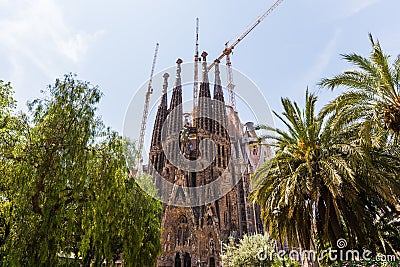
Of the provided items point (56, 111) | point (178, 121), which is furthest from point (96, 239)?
point (178, 121)

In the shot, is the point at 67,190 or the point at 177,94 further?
the point at 177,94

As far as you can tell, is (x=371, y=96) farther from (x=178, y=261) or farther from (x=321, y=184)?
(x=178, y=261)

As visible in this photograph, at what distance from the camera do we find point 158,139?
2140 inches

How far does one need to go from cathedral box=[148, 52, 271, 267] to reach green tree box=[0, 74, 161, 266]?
24861 mm

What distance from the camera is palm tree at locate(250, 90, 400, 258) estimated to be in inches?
416

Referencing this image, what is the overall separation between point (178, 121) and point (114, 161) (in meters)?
42.8

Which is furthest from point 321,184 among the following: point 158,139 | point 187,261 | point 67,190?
point 158,139

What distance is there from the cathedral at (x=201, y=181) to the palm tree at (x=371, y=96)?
89.1ft

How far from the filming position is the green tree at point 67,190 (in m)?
8.94

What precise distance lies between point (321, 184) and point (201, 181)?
33.5m

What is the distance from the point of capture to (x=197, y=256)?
3394 centimetres

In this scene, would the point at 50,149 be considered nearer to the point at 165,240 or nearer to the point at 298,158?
the point at 298,158

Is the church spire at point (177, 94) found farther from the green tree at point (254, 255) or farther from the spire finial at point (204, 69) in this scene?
the green tree at point (254, 255)

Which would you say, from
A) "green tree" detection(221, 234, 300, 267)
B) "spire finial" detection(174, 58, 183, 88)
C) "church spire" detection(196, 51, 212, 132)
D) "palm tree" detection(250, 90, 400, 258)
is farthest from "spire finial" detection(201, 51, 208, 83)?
"palm tree" detection(250, 90, 400, 258)
